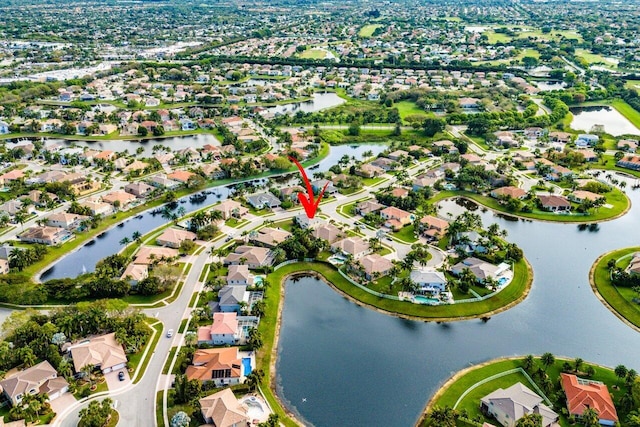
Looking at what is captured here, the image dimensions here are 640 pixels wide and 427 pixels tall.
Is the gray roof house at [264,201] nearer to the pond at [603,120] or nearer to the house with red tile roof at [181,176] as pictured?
the house with red tile roof at [181,176]

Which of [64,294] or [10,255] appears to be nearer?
[64,294]

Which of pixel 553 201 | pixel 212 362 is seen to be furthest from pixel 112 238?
pixel 553 201

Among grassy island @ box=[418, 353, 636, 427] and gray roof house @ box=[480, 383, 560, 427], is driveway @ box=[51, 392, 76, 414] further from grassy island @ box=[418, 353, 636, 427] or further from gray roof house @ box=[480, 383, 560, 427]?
gray roof house @ box=[480, 383, 560, 427]

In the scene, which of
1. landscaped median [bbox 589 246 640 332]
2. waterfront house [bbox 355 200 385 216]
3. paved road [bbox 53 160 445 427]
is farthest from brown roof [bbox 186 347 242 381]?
landscaped median [bbox 589 246 640 332]

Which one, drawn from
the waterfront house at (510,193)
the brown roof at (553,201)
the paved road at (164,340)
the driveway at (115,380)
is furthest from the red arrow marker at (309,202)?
the driveway at (115,380)

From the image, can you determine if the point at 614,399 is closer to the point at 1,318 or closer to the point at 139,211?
the point at 1,318

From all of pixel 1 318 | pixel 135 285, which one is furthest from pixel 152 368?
pixel 1 318
